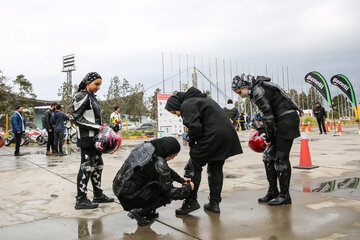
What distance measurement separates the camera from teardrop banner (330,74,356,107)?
17266mm

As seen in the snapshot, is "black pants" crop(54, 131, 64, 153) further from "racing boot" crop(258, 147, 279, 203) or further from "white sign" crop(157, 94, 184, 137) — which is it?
"racing boot" crop(258, 147, 279, 203)

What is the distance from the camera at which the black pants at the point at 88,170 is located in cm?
387

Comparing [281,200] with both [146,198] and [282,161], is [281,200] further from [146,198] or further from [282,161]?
[146,198]

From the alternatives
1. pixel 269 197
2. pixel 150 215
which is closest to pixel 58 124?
pixel 150 215

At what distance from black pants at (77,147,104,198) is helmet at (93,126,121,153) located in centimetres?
26

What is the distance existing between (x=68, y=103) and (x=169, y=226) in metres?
35.0

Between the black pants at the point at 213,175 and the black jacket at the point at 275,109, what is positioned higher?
the black jacket at the point at 275,109

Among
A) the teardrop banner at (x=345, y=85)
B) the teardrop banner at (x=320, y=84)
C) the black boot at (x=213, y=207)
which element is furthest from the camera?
the teardrop banner at (x=320, y=84)

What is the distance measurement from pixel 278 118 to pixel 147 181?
1737mm

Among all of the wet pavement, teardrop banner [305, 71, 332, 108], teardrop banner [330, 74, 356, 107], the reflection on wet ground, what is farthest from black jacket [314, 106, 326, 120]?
the reflection on wet ground

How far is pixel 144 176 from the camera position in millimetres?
3195

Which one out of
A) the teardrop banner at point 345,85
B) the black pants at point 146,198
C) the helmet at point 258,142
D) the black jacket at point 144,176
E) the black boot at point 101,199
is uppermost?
the teardrop banner at point 345,85

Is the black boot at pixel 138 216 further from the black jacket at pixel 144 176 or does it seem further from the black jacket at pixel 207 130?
the black jacket at pixel 207 130

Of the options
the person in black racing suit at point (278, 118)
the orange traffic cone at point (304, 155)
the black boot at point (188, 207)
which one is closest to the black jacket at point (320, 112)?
the orange traffic cone at point (304, 155)
